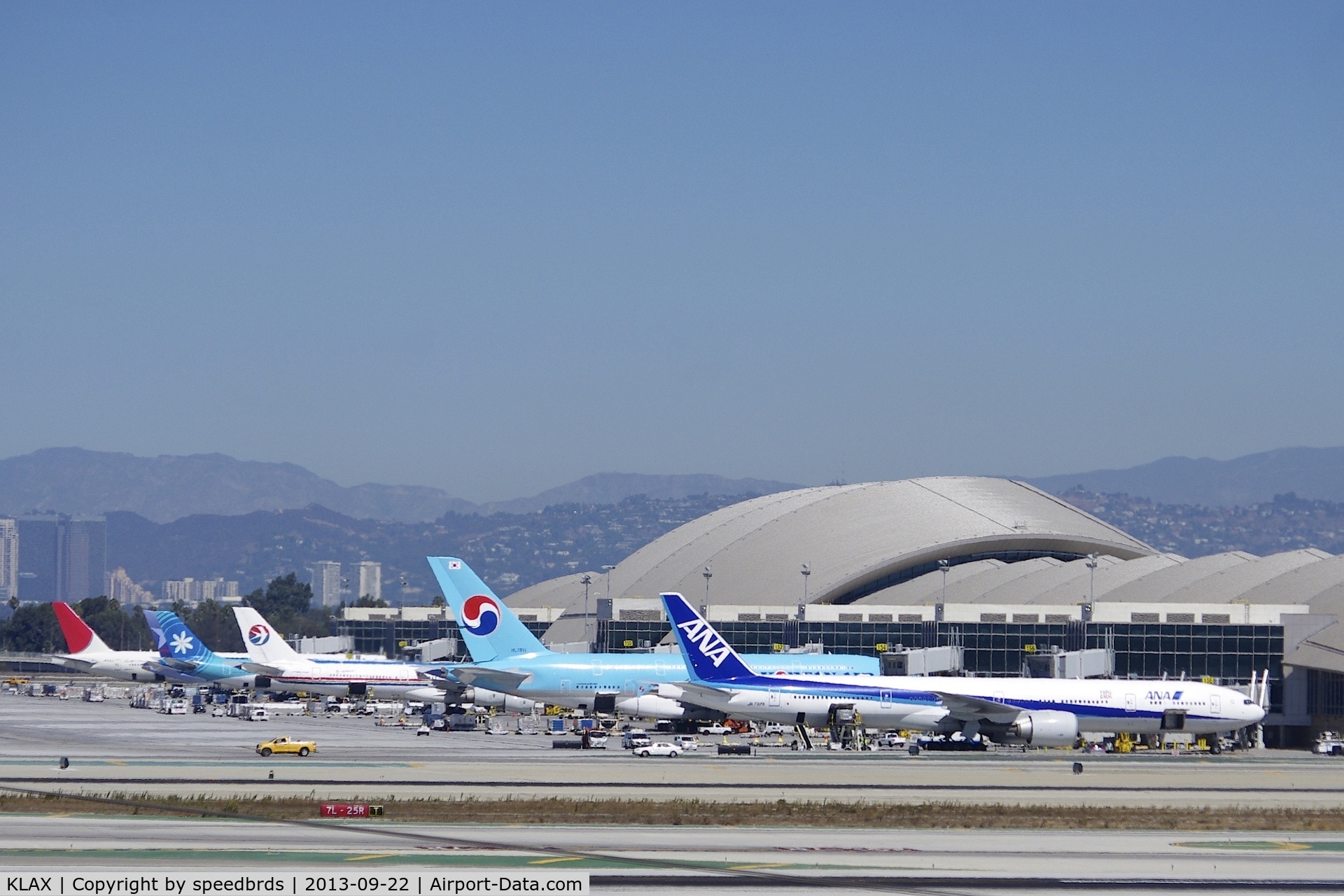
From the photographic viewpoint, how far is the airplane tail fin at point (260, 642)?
112 meters

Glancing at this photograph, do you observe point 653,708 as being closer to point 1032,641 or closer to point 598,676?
point 598,676

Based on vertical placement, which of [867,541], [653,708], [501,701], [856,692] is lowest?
[501,701]

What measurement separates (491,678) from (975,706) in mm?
25163

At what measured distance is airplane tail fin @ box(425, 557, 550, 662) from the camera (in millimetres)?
87750

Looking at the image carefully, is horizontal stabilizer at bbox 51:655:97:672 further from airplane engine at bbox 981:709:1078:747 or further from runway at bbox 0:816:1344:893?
runway at bbox 0:816:1344:893

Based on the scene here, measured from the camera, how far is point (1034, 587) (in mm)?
127188

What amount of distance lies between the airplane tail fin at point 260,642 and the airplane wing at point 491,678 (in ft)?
102

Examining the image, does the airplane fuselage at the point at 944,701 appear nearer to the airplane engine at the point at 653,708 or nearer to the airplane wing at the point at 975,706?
the airplane wing at the point at 975,706

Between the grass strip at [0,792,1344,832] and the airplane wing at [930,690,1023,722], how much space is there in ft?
77.5

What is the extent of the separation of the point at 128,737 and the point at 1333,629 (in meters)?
68.5

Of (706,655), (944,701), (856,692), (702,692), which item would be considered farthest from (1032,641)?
(702,692)

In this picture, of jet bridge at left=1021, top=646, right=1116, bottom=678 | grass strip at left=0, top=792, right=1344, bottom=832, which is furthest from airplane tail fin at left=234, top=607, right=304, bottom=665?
grass strip at left=0, top=792, right=1344, bottom=832

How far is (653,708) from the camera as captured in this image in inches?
3236

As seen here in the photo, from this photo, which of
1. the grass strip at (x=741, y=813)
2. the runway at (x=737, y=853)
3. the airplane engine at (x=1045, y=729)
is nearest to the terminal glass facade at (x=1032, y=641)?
the airplane engine at (x=1045, y=729)
